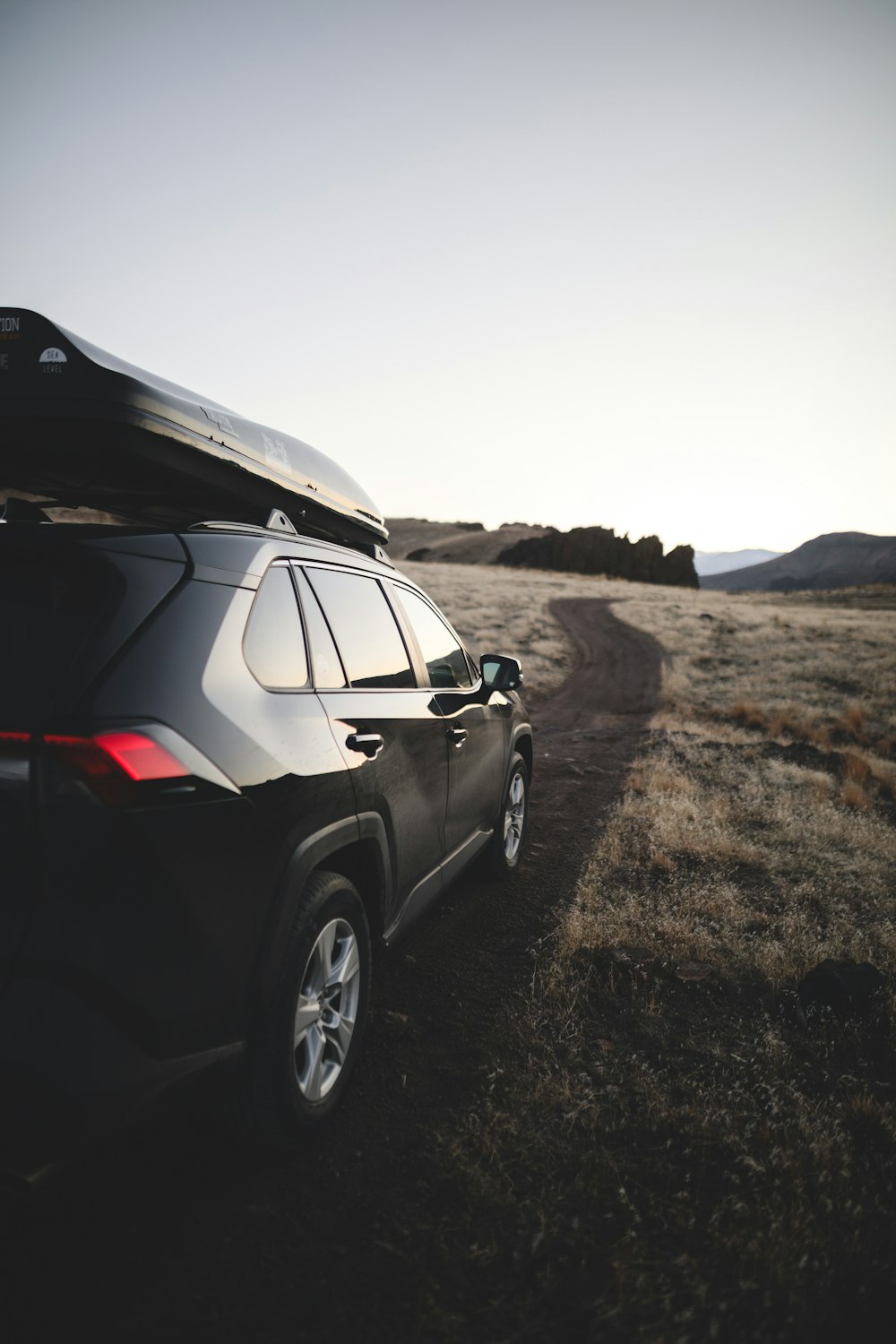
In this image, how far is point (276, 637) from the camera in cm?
240

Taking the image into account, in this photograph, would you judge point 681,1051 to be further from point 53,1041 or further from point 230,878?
point 53,1041

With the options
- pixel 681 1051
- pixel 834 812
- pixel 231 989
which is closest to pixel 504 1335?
pixel 231 989

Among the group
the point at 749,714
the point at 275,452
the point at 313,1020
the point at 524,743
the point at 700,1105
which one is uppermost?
the point at 275,452

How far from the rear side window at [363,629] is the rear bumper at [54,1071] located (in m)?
1.49

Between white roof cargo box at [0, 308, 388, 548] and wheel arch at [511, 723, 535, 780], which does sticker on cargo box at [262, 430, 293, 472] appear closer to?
white roof cargo box at [0, 308, 388, 548]

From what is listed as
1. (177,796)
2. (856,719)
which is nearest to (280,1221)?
(177,796)

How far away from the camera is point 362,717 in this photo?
8.98ft

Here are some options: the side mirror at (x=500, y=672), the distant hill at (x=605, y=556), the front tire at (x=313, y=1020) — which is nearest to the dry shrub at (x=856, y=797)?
the side mirror at (x=500, y=672)

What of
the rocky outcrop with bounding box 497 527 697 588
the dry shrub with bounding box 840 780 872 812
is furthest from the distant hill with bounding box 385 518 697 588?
the dry shrub with bounding box 840 780 872 812

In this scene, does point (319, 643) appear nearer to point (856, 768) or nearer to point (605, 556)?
point (856, 768)

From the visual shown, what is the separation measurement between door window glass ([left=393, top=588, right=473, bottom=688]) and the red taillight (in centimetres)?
206

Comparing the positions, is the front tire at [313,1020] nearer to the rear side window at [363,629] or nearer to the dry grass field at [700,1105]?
the dry grass field at [700,1105]

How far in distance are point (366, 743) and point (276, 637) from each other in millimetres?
528

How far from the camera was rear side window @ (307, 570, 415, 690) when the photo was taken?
288cm
